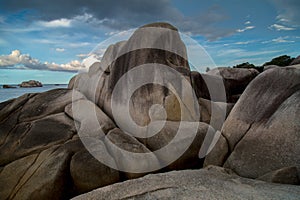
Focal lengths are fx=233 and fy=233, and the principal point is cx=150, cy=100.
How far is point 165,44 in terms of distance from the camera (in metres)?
8.39

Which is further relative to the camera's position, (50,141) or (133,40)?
(133,40)

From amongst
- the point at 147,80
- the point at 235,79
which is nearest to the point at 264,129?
the point at 147,80

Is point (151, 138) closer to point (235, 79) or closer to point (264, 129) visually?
point (264, 129)

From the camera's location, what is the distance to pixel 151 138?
6.80m

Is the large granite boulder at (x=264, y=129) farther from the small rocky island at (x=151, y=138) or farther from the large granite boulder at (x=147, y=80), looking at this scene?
the large granite boulder at (x=147, y=80)

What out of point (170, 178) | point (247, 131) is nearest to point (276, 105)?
point (247, 131)

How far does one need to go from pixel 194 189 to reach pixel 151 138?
11.1ft

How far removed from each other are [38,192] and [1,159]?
1.99 m

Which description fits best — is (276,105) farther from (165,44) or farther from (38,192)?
(38,192)

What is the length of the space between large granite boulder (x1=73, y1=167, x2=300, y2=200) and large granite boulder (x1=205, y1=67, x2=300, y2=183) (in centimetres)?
80

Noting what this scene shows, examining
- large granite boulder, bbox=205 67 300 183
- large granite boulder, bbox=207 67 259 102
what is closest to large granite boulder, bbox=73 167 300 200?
large granite boulder, bbox=205 67 300 183

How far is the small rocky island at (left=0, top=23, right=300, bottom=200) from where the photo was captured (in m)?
3.94

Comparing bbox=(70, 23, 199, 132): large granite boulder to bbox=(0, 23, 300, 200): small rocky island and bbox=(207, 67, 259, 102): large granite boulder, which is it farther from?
bbox=(207, 67, 259, 102): large granite boulder

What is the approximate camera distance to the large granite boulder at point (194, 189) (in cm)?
330
